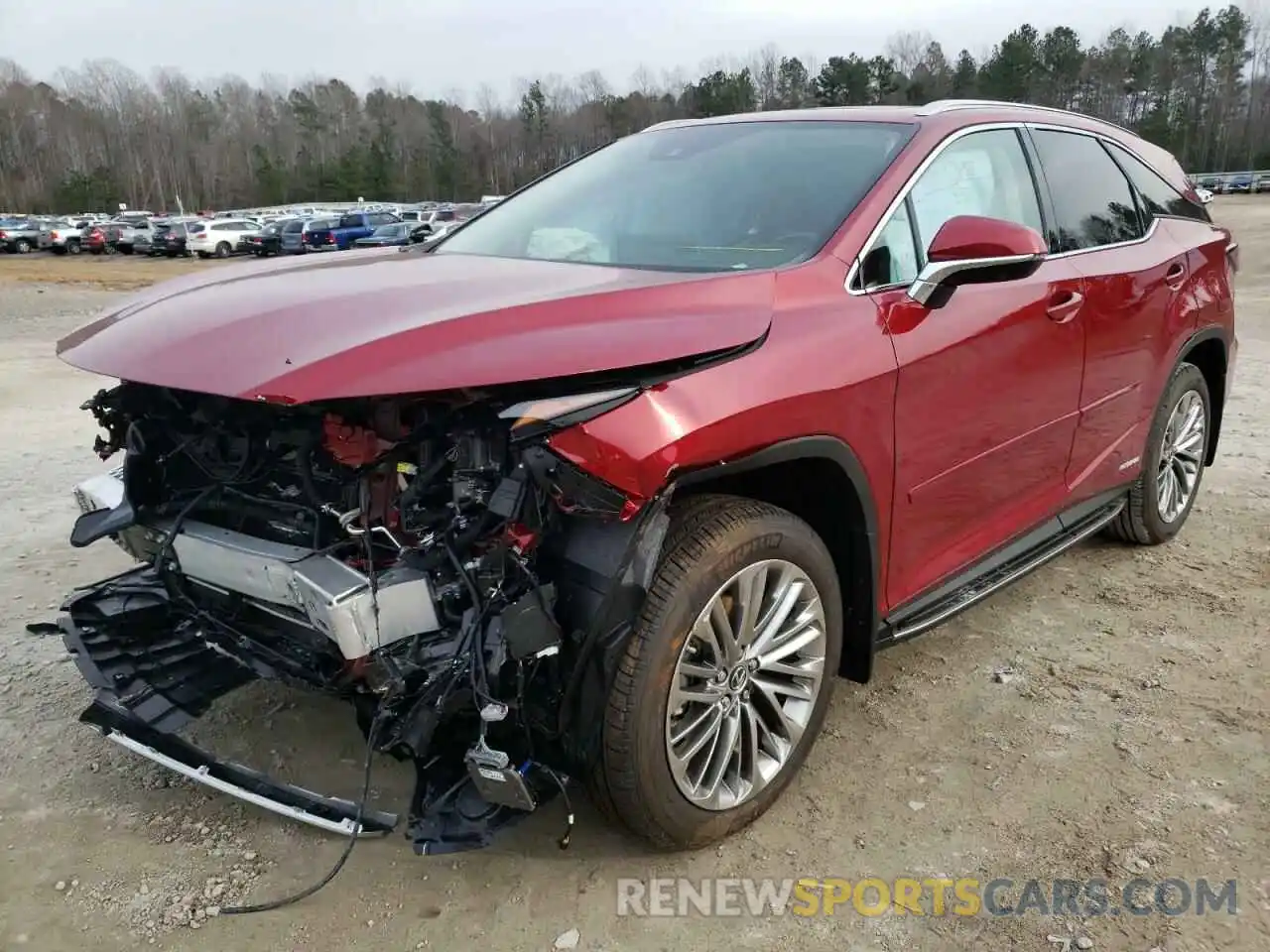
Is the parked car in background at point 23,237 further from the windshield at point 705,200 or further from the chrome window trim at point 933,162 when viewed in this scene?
the chrome window trim at point 933,162

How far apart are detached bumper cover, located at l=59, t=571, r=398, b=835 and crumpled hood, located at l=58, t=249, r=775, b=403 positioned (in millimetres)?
793

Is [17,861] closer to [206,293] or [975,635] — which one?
[206,293]

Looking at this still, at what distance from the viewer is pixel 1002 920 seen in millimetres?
2309

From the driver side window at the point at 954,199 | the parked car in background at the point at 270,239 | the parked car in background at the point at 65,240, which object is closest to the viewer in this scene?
the driver side window at the point at 954,199

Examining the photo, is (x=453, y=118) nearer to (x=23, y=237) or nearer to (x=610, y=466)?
(x=23, y=237)

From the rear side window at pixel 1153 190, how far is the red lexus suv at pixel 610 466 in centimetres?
90

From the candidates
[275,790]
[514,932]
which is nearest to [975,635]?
[514,932]

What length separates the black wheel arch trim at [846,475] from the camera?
2270 mm

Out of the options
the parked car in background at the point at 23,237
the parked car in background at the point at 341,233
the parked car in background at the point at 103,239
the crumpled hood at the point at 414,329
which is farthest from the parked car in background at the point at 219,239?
the crumpled hood at the point at 414,329

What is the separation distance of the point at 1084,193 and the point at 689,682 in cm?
262

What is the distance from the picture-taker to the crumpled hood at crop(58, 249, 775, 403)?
2033 mm

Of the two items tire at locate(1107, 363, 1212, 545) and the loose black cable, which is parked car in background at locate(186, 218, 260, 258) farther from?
the loose black cable

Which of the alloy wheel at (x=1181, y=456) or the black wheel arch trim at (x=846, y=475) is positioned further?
the alloy wheel at (x=1181, y=456)

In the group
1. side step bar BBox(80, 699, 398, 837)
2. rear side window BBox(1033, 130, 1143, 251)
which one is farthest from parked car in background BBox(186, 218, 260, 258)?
side step bar BBox(80, 699, 398, 837)
